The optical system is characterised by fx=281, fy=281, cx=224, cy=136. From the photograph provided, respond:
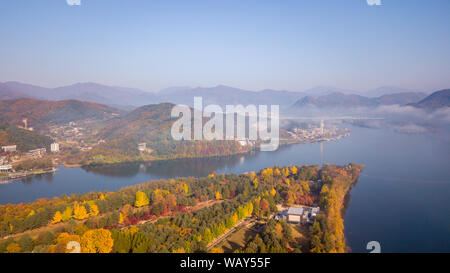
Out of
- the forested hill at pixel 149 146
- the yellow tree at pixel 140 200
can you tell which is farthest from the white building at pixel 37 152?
the yellow tree at pixel 140 200

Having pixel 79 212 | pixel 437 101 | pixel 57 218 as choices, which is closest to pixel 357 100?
pixel 437 101

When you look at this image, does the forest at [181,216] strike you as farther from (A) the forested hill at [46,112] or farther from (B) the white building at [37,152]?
(A) the forested hill at [46,112]

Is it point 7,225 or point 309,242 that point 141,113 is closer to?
point 7,225

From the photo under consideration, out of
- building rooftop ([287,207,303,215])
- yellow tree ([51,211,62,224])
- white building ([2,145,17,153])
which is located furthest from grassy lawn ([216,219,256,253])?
white building ([2,145,17,153])

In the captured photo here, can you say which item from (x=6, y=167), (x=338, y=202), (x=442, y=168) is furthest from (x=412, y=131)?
(x=6, y=167)

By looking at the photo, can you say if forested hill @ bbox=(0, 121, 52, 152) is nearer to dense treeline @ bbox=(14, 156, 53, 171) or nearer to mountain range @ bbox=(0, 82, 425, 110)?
dense treeline @ bbox=(14, 156, 53, 171)

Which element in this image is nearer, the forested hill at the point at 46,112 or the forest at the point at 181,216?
the forest at the point at 181,216

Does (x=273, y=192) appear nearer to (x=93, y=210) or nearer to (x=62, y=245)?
(x=93, y=210)
